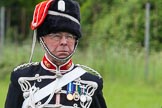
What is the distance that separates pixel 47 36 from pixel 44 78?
223mm

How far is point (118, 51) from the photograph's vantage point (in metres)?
14.0

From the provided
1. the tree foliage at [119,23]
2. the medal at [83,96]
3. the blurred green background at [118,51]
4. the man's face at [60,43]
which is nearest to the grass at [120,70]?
the blurred green background at [118,51]

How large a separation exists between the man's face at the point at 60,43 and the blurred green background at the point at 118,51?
19.4 ft

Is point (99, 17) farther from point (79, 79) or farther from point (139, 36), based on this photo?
point (79, 79)

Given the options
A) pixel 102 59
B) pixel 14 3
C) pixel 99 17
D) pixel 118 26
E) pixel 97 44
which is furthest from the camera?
pixel 14 3

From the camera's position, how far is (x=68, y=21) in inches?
148

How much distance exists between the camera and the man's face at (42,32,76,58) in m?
3.64

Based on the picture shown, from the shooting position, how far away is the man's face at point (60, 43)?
11.9ft

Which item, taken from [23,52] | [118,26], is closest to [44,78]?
Answer: [23,52]

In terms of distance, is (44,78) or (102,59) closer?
(44,78)

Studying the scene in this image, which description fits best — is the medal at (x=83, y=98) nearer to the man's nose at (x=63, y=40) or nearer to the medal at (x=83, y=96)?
the medal at (x=83, y=96)

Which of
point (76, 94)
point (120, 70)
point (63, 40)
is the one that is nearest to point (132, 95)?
point (120, 70)

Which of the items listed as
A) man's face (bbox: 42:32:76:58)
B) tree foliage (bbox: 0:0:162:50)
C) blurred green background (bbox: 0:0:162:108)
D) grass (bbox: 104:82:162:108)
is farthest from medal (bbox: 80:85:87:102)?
tree foliage (bbox: 0:0:162:50)

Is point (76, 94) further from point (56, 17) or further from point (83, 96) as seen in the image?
point (56, 17)
